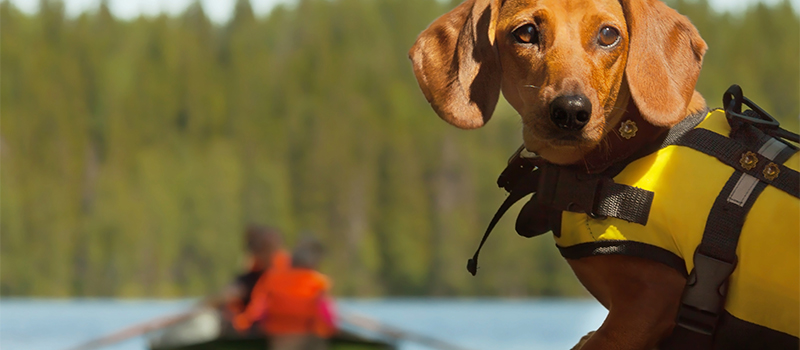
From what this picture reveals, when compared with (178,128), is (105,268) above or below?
below

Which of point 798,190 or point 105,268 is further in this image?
point 105,268

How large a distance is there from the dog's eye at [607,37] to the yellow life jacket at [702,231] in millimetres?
362

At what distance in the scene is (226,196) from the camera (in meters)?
53.5

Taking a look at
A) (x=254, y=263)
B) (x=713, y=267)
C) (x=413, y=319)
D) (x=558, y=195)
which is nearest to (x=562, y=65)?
(x=558, y=195)

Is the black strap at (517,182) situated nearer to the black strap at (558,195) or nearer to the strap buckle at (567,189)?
the black strap at (558,195)

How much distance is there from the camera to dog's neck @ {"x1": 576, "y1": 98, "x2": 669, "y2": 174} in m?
2.75

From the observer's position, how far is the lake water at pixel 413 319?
35312 millimetres

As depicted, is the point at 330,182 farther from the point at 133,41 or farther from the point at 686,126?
the point at 686,126

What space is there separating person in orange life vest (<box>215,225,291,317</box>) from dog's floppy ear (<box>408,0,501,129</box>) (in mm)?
12251

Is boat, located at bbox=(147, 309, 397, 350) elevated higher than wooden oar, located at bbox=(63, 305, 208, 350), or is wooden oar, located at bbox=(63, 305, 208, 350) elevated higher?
wooden oar, located at bbox=(63, 305, 208, 350)

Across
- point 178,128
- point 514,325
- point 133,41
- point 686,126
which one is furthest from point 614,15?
point 133,41

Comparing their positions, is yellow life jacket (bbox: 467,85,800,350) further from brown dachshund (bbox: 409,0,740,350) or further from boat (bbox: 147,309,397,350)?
boat (bbox: 147,309,397,350)

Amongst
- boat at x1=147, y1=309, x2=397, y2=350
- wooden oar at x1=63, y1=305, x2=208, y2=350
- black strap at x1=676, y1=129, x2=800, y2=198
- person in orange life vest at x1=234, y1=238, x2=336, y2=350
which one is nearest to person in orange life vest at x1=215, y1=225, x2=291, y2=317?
person in orange life vest at x1=234, y1=238, x2=336, y2=350

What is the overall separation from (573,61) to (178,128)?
6017 cm
